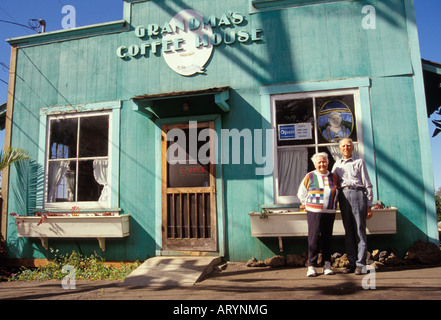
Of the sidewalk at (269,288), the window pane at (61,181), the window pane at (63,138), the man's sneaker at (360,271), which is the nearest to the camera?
the sidewalk at (269,288)

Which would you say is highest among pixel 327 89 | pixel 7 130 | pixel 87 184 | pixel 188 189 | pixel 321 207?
pixel 327 89

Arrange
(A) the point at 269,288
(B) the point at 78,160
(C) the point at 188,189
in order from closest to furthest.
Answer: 1. (A) the point at 269,288
2. (C) the point at 188,189
3. (B) the point at 78,160

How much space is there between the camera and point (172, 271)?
441cm

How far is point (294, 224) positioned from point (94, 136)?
4042mm

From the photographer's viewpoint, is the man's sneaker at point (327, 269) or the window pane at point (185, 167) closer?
the man's sneaker at point (327, 269)

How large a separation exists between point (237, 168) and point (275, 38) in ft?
7.79

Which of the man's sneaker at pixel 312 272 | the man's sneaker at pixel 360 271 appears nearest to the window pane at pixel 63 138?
the man's sneaker at pixel 312 272

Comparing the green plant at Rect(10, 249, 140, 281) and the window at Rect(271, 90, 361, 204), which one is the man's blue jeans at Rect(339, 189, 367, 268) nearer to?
the window at Rect(271, 90, 361, 204)

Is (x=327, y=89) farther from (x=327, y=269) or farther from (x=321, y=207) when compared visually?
(x=327, y=269)

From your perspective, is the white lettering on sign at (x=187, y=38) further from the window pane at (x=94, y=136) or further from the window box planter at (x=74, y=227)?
the window box planter at (x=74, y=227)

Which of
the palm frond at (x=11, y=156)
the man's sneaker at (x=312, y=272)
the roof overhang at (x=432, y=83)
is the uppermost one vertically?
the roof overhang at (x=432, y=83)

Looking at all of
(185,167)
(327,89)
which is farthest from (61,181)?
(327,89)

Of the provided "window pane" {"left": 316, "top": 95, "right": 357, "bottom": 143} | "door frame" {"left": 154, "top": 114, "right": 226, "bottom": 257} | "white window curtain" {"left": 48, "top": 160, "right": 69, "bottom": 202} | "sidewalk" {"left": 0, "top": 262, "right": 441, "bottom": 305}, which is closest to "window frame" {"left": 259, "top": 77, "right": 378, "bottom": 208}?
"window pane" {"left": 316, "top": 95, "right": 357, "bottom": 143}

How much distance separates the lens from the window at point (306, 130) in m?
5.00
